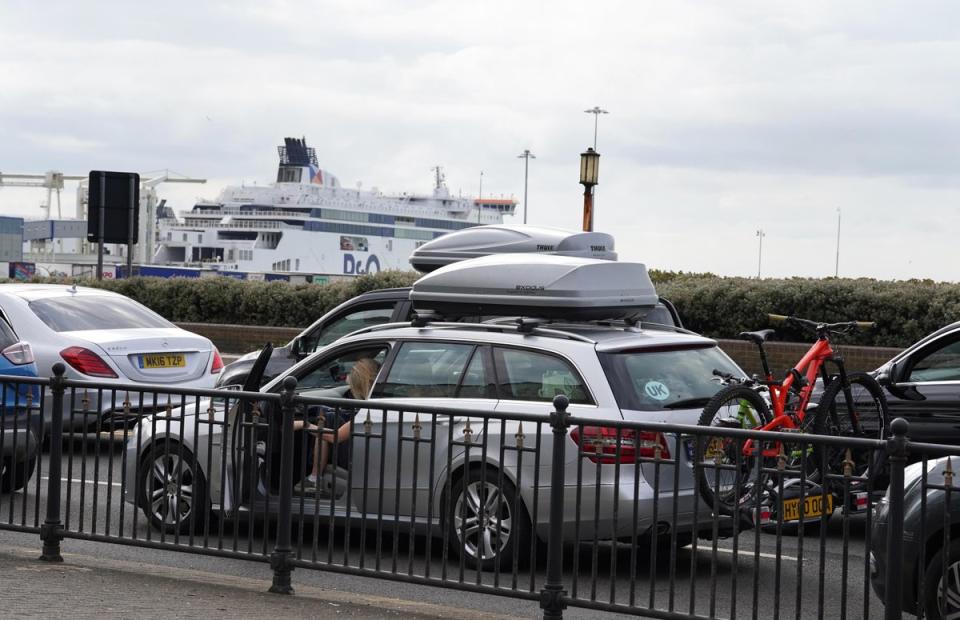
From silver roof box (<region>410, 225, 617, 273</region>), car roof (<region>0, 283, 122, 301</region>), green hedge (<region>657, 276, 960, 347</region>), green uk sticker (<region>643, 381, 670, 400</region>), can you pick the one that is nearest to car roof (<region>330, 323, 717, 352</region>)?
green uk sticker (<region>643, 381, 670, 400</region>)

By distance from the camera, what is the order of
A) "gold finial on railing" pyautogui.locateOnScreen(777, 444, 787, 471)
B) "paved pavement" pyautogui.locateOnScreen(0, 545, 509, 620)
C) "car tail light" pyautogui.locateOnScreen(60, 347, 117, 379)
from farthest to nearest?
1. "car tail light" pyautogui.locateOnScreen(60, 347, 117, 379)
2. "paved pavement" pyautogui.locateOnScreen(0, 545, 509, 620)
3. "gold finial on railing" pyautogui.locateOnScreen(777, 444, 787, 471)

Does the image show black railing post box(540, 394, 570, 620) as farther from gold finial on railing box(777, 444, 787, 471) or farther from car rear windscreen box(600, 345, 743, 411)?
car rear windscreen box(600, 345, 743, 411)

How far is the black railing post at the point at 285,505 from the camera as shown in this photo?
6.84 metres

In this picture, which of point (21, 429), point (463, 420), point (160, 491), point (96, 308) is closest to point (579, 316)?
point (463, 420)

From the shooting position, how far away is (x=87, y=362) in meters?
12.8

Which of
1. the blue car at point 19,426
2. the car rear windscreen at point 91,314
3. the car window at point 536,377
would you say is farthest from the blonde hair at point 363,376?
the car rear windscreen at point 91,314

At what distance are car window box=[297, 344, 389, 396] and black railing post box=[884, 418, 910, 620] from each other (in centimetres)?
413

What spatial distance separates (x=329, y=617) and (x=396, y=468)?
2.63 ft

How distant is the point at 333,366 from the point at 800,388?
337cm

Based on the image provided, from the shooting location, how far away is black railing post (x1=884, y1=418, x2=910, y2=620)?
530cm

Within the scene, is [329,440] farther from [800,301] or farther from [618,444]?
[800,301]

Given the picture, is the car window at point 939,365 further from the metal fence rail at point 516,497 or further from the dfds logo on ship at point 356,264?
the dfds logo on ship at point 356,264

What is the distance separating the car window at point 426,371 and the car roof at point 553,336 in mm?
75

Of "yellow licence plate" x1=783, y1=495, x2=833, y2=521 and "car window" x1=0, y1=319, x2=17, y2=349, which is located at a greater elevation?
"car window" x1=0, y1=319, x2=17, y2=349
